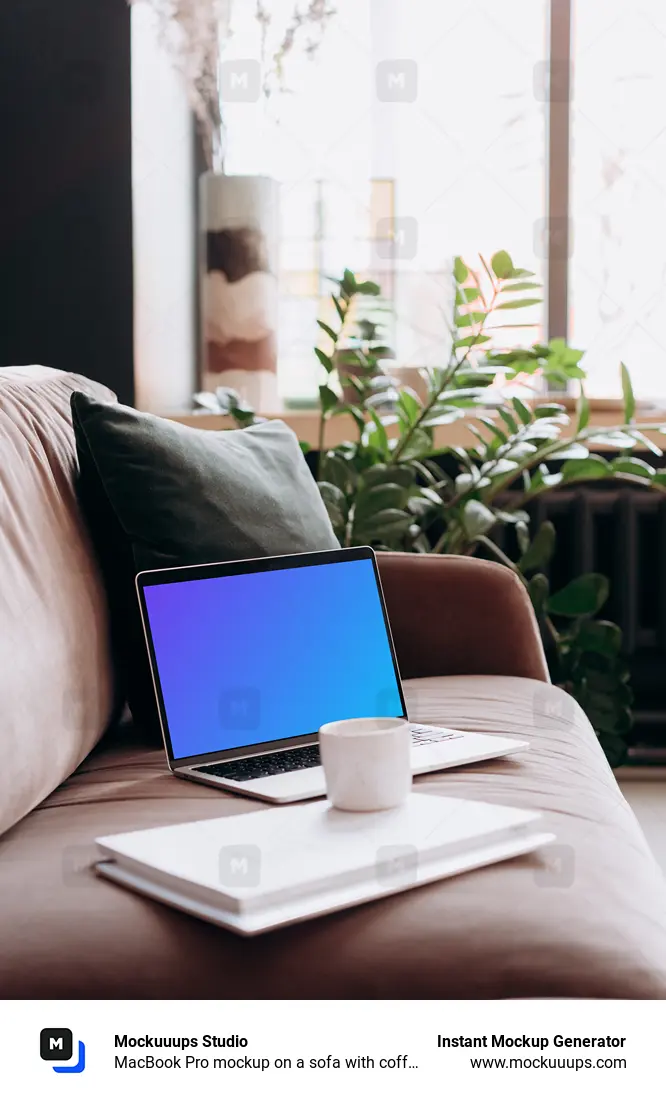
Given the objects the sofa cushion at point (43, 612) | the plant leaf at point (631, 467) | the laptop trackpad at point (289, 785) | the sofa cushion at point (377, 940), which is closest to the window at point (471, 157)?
the plant leaf at point (631, 467)

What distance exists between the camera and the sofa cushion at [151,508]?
1164 millimetres

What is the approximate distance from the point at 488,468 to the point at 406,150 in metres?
0.93

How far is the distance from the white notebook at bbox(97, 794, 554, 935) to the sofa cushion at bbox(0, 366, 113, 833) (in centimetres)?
15

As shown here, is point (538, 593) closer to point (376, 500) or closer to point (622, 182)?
point (376, 500)

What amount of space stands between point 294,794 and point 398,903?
242 millimetres

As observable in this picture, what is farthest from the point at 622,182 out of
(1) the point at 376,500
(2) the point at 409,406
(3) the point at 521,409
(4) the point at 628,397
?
(1) the point at 376,500

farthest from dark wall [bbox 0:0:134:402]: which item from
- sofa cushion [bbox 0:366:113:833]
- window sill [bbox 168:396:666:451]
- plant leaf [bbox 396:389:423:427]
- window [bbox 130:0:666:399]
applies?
sofa cushion [bbox 0:366:113:833]

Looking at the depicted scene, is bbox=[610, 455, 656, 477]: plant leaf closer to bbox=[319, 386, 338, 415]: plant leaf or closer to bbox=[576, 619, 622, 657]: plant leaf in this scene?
bbox=[576, 619, 622, 657]: plant leaf

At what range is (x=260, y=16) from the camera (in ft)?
7.74

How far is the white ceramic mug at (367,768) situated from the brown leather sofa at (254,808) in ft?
0.35
